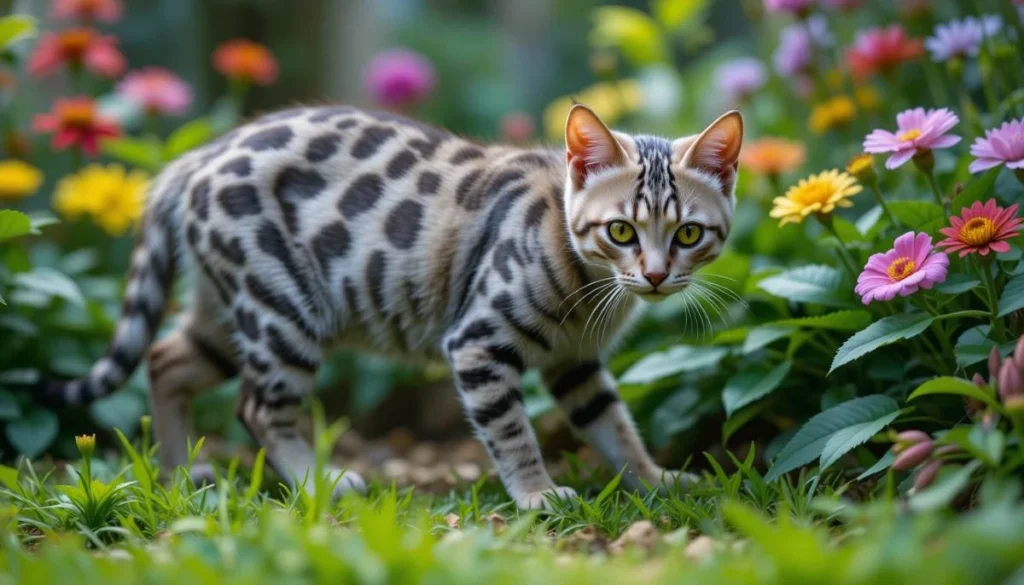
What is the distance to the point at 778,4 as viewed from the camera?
414 centimetres

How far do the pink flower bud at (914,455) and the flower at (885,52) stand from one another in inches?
90.8

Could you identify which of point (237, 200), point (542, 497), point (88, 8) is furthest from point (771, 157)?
point (88, 8)

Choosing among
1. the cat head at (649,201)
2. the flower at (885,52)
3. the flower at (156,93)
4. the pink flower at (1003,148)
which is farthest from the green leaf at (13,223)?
the flower at (885,52)

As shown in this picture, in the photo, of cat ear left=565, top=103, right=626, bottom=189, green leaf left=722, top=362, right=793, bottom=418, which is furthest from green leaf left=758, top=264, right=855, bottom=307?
cat ear left=565, top=103, right=626, bottom=189

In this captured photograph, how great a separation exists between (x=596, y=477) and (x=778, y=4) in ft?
6.95

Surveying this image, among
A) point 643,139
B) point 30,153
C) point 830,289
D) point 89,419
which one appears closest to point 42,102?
point 30,153

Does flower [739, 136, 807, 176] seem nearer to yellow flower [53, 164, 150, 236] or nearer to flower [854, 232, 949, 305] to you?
flower [854, 232, 949, 305]

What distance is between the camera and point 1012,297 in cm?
260

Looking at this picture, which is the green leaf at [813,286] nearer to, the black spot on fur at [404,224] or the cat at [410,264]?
the cat at [410,264]

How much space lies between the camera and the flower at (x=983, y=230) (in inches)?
98.6

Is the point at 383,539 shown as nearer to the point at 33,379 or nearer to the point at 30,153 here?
the point at 33,379

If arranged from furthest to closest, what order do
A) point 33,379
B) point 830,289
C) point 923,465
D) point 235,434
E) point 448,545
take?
1. point 235,434
2. point 33,379
3. point 830,289
4. point 923,465
5. point 448,545

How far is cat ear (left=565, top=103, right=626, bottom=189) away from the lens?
2.88 metres

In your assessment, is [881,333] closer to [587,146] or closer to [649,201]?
[649,201]
